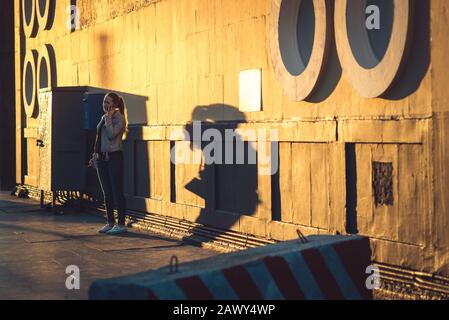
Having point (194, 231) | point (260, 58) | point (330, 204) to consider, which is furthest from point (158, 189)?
point (330, 204)

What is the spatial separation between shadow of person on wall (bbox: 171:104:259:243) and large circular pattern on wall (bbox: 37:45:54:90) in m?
6.86

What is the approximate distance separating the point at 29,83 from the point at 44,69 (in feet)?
3.75

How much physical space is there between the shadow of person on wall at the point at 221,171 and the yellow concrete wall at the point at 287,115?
0.25 ft

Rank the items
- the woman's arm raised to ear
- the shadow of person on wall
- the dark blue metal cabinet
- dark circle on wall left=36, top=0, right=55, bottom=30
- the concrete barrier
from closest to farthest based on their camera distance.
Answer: the concrete barrier, the shadow of person on wall, the woman's arm raised to ear, the dark blue metal cabinet, dark circle on wall left=36, top=0, right=55, bottom=30

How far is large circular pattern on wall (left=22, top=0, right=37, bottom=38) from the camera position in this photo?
712 inches

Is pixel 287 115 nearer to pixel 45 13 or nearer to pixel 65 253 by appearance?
pixel 65 253

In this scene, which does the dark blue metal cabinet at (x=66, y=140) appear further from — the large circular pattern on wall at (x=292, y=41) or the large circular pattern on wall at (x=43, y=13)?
the large circular pattern on wall at (x=292, y=41)

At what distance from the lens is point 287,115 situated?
8852mm

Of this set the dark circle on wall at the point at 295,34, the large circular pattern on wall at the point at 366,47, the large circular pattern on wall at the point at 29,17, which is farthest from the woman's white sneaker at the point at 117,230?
the large circular pattern on wall at the point at 29,17

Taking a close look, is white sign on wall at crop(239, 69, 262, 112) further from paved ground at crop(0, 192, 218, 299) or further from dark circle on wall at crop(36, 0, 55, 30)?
dark circle on wall at crop(36, 0, 55, 30)

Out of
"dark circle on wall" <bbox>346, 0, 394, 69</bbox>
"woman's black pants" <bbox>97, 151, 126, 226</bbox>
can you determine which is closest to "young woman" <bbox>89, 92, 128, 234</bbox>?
"woman's black pants" <bbox>97, 151, 126, 226</bbox>

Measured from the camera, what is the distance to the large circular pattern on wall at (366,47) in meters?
6.94

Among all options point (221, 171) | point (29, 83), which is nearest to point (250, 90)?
point (221, 171)
